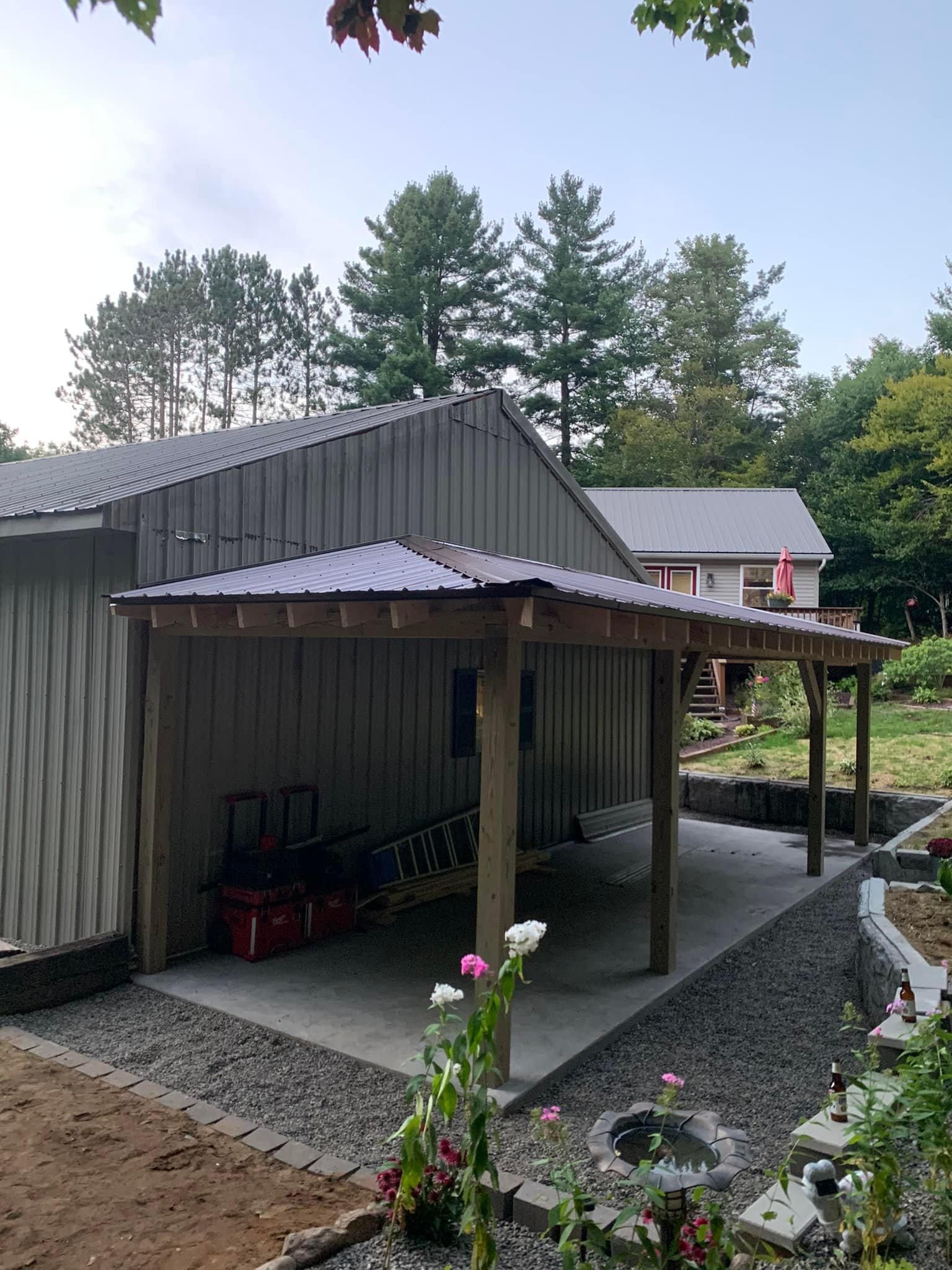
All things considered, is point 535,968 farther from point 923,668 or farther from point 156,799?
point 923,668

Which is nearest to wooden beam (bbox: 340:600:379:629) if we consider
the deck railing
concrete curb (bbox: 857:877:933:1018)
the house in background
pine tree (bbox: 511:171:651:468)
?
concrete curb (bbox: 857:877:933:1018)

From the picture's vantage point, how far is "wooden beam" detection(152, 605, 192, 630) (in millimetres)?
4867

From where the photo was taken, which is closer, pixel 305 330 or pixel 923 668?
pixel 923 668

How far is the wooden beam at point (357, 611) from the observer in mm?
4133

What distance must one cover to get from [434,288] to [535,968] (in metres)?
23.8

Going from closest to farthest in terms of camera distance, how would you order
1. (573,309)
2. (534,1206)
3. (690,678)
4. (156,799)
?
1. (534,1206)
2. (156,799)
3. (690,678)
4. (573,309)

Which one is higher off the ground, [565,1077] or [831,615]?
[831,615]

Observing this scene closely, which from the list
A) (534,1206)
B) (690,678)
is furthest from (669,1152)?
(690,678)

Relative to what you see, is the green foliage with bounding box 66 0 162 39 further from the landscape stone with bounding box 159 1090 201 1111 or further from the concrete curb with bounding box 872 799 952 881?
the concrete curb with bounding box 872 799 952 881

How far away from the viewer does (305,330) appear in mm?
29891

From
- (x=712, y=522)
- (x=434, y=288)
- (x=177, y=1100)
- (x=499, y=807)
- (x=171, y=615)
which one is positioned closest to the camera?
(x=177, y=1100)

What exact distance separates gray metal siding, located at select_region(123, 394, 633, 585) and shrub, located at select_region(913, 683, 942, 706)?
972cm

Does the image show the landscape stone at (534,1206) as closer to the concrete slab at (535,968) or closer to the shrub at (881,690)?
the concrete slab at (535,968)

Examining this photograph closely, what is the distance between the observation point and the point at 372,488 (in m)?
7.34
